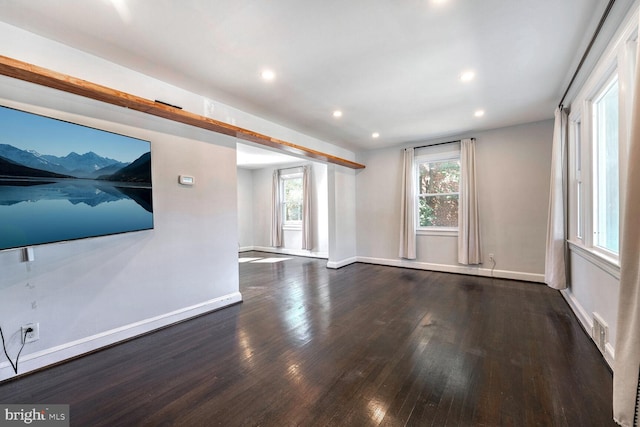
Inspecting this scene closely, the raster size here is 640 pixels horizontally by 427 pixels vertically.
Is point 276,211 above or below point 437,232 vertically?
above

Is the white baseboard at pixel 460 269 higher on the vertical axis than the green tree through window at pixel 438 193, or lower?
lower

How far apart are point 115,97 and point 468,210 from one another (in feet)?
17.0

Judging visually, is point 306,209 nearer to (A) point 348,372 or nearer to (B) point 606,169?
(A) point 348,372

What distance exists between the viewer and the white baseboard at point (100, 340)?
2002 millimetres

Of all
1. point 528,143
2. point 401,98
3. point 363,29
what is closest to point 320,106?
point 401,98

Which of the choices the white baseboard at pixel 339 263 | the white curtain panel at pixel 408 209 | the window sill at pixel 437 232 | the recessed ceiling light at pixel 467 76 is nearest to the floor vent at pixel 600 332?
the recessed ceiling light at pixel 467 76

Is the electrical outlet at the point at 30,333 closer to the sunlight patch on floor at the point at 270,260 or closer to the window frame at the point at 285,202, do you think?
the sunlight patch on floor at the point at 270,260

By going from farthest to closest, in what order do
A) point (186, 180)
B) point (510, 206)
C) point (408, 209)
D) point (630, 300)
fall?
point (408, 209)
point (510, 206)
point (186, 180)
point (630, 300)

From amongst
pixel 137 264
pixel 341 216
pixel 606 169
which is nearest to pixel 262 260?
pixel 341 216

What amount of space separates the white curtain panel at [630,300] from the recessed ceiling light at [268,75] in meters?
2.52

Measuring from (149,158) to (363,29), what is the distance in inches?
88.1

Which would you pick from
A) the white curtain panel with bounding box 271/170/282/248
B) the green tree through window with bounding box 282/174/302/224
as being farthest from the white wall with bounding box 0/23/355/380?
the white curtain panel with bounding box 271/170/282/248

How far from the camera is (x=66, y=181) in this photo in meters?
1.93

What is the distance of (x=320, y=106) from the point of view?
3463 millimetres
